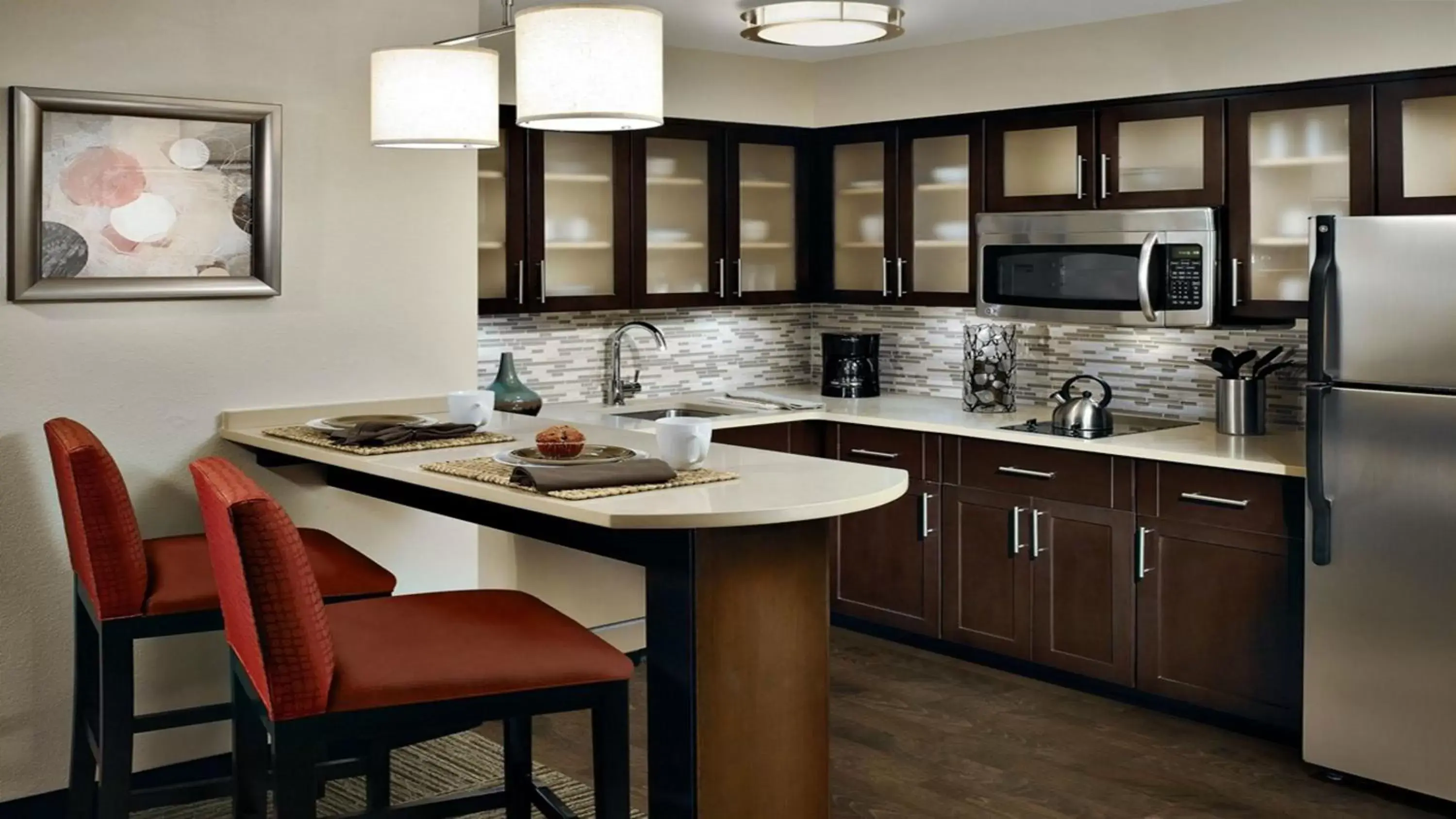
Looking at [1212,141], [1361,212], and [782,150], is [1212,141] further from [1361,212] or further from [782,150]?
[782,150]

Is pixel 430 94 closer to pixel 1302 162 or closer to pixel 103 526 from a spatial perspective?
pixel 103 526

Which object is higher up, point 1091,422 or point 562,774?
point 1091,422

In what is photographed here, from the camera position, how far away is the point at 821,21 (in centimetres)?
343

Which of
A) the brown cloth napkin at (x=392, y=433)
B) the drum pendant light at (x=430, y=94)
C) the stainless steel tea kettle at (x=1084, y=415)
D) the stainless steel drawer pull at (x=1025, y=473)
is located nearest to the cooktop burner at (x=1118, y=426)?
the stainless steel tea kettle at (x=1084, y=415)

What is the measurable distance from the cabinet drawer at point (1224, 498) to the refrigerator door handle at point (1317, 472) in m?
0.19

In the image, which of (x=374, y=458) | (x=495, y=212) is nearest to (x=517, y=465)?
(x=374, y=458)

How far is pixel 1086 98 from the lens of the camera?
15.8 feet

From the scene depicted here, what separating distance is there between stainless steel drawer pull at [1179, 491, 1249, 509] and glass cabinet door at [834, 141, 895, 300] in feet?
5.38

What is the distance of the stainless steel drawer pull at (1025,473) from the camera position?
459 centimetres

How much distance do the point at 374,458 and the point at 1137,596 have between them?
2448 millimetres

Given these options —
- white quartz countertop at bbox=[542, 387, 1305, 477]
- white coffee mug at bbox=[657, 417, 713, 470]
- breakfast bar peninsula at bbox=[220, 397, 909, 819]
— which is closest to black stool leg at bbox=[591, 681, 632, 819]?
breakfast bar peninsula at bbox=[220, 397, 909, 819]

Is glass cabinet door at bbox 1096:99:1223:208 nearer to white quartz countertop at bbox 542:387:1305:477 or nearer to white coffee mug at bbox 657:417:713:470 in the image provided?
white quartz countertop at bbox 542:387:1305:477

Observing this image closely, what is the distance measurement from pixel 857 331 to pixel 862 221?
0.63 m

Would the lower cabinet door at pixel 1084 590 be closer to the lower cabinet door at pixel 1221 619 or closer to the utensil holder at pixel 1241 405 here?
the lower cabinet door at pixel 1221 619
